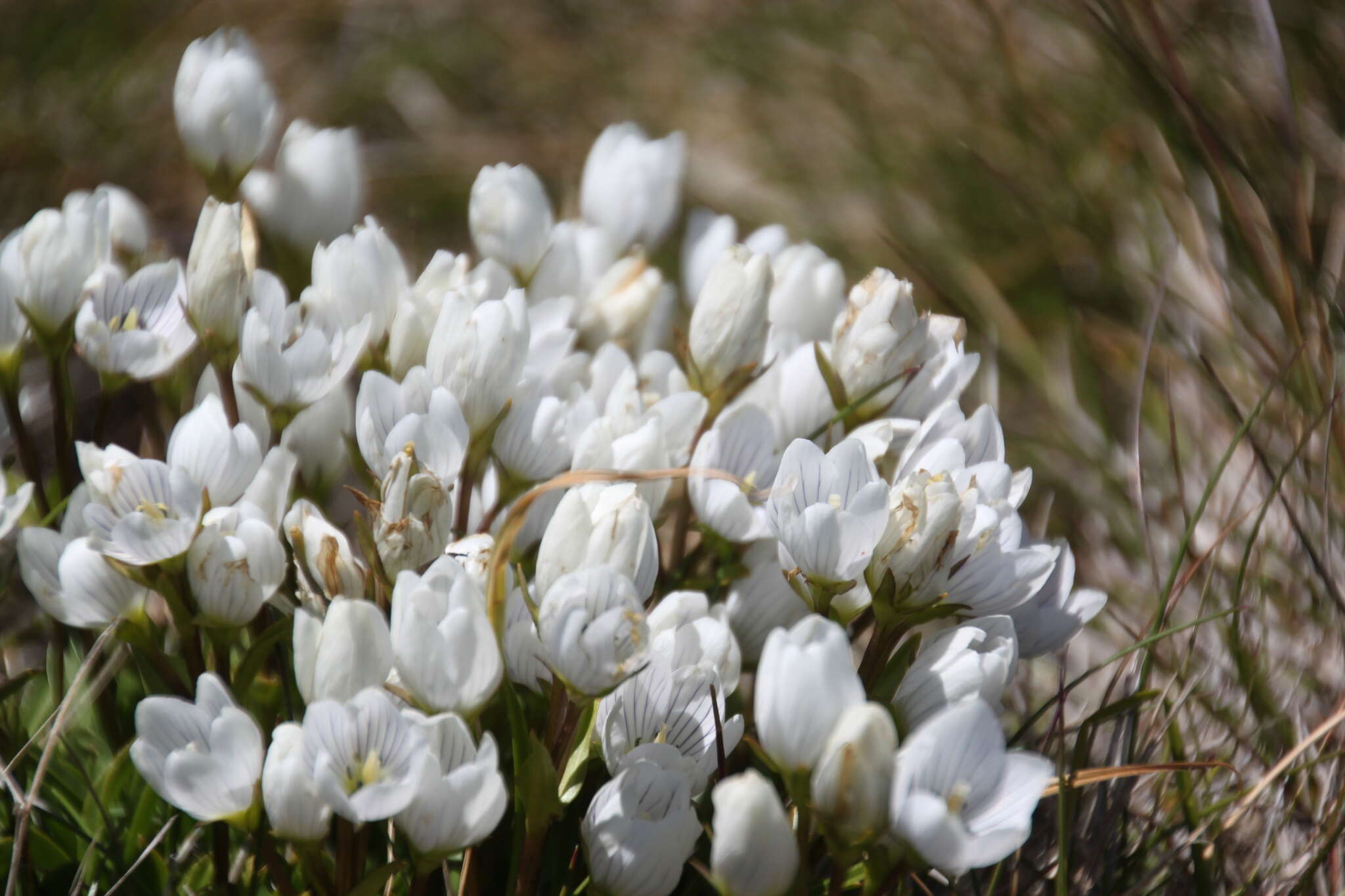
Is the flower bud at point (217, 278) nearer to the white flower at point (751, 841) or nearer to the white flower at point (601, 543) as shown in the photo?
the white flower at point (601, 543)

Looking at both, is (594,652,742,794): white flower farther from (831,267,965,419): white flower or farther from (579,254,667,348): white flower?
(579,254,667,348): white flower

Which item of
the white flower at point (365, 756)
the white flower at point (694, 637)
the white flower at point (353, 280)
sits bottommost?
the white flower at point (694, 637)

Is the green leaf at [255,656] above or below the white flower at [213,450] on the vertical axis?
below

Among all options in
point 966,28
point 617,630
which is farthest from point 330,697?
point 966,28

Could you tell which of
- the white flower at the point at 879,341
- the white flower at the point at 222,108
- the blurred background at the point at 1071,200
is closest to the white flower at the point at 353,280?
the white flower at the point at 222,108

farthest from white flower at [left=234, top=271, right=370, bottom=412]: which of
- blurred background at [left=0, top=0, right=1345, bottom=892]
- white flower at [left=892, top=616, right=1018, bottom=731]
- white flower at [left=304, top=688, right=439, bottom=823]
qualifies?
blurred background at [left=0, top=0, right=1345, bottom=892]
